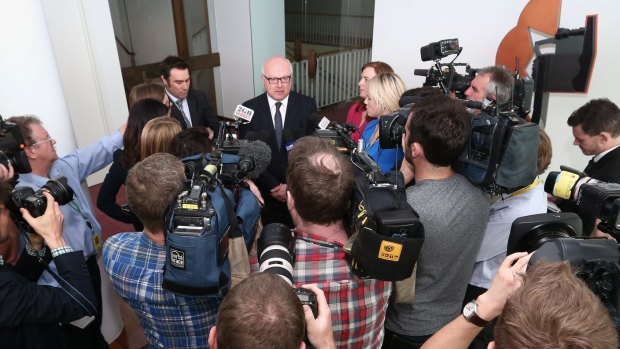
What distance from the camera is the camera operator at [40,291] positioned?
47.1 inches

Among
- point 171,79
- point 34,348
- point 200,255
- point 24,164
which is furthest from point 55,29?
point 200,255

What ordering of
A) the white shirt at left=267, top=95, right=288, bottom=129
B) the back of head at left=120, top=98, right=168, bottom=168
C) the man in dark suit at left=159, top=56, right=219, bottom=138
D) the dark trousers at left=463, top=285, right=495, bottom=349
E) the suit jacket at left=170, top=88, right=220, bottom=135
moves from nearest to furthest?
the dark trousers at left=463, top=285, right=495, bottom=349
the back of head at left=120, top=98, right=168, bottom=168
the white shirt at left=267, top=95, right=288, bottom=129
the man in dark suit at left=159, top=56, right=219, bottom=138
the suit jacket at left=170, top=88, right=220, bottom=135

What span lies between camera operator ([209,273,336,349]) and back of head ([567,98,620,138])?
7.13ft

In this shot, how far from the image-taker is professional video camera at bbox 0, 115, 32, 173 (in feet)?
5.07

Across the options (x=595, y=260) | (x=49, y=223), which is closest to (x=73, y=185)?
(x=49, y=223)

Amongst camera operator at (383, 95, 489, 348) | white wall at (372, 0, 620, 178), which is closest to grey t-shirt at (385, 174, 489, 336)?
camera operator at (383, 95, 489, 348)

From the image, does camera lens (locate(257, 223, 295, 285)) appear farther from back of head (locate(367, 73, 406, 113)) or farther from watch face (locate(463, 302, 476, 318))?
back of head (locate(367, 73, 406, 113))

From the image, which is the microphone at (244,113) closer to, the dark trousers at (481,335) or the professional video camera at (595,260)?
the dark trousers at (481,335)

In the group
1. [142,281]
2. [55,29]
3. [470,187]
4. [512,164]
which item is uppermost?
[55,29]

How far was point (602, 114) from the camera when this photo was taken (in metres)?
2.16

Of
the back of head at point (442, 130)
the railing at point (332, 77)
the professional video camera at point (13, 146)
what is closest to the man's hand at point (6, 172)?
the professional video camera at point (13, 146)

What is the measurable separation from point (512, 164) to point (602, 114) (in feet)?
3.99

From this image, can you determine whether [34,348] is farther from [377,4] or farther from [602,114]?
[377,4]

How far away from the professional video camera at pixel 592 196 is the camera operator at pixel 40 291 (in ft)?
5.33
